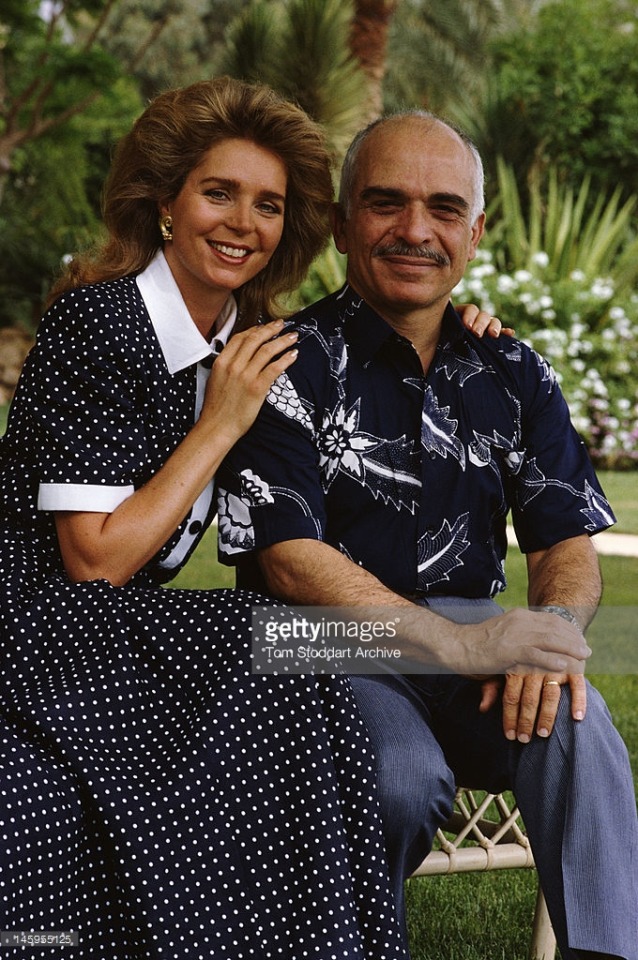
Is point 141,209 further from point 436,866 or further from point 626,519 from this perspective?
point 626,519

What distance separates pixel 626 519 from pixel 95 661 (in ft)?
23.9

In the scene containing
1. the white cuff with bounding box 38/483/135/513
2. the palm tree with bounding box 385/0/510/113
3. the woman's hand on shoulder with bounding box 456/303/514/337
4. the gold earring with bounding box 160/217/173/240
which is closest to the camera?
the white cuff with bounding box 38/483/135/513

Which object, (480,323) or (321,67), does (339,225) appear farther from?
(321,67)

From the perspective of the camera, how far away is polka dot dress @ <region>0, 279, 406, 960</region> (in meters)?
1.94

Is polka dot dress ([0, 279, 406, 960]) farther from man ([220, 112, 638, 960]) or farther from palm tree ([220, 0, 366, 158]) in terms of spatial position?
palm tree ([220, 0, 366, 158])

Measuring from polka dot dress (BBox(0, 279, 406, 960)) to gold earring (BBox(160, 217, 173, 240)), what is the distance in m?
0.66

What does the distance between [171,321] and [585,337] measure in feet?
30.0

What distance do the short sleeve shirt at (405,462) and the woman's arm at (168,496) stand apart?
96mm

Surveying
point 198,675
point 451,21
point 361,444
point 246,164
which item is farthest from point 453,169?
point 451,21

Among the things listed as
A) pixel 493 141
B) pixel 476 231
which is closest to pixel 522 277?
pixel 493 141

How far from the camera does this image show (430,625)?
2.46 meters

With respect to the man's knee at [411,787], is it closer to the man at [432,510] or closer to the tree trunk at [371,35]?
the man at [432,510]

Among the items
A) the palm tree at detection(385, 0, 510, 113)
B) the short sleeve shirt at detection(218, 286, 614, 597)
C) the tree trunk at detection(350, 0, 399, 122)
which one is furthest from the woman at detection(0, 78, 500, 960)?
the palm tree at detection(385, 0, 510, 113)

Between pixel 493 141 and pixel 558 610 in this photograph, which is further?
pixel 493 141
